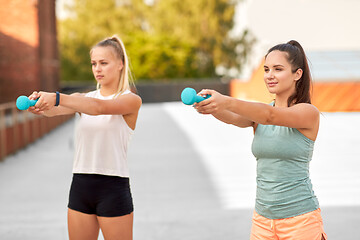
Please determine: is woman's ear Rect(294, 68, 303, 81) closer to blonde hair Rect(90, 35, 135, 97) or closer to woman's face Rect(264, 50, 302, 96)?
woman's face Rect(264, 50, 302, 96)

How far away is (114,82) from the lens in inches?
99.3

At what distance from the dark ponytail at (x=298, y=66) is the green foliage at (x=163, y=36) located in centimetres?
3535

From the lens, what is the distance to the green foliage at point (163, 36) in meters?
37.8

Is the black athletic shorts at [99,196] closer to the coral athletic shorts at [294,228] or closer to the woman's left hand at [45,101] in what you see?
the woman's left hand at [45,101]

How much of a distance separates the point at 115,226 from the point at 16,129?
303 inches

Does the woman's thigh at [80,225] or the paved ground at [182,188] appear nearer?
the woman's thigh at [80,225]

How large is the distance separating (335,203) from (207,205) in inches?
58.0

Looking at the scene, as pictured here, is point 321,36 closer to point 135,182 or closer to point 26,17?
point 26,17

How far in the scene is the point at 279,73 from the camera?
2.16m

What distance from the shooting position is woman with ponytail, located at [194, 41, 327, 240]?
7.07 feet

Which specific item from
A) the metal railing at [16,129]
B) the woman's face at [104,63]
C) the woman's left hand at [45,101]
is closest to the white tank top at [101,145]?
the woman's face at [104,63]

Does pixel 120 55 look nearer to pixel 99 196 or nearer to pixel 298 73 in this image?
pixel 99 196

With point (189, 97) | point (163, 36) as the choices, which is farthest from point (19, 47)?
point (163, 36)

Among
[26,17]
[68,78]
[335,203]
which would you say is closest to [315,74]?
[26,17]
